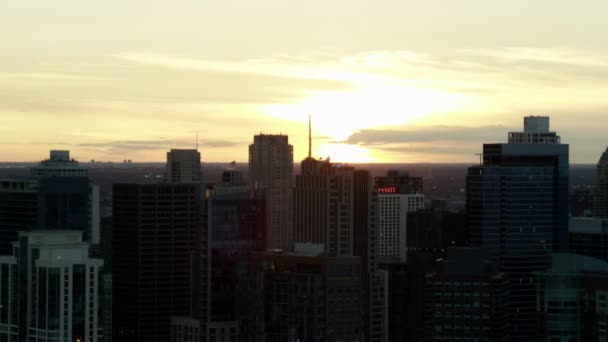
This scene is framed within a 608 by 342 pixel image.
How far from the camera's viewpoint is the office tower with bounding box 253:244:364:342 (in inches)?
6314

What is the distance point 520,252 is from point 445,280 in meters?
35.7

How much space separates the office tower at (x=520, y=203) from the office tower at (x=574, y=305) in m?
38.4

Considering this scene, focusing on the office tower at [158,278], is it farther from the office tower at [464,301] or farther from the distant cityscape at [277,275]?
the office tower at [464,301]

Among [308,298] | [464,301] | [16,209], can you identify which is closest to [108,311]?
[16,209]

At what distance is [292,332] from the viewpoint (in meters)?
162

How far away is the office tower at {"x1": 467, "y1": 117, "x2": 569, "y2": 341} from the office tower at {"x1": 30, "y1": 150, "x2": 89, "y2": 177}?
46.8m

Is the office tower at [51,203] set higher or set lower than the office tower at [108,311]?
higher

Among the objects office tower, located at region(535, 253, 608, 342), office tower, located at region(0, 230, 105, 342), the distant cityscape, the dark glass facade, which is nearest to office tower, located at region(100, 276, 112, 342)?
the distant cityscape

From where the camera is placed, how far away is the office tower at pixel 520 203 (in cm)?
18825

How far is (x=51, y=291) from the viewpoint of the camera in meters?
143

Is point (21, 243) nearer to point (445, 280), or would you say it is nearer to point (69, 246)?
point (69, 246)

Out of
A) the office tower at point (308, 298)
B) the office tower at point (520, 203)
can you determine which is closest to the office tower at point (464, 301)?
the office tower at point (308, 298)

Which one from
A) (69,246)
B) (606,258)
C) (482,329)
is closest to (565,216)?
(606,258)

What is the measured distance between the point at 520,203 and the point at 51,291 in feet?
226
